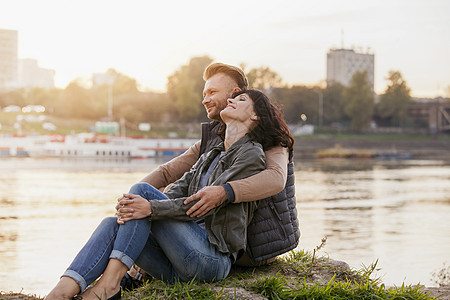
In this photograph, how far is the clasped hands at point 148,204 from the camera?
251cm

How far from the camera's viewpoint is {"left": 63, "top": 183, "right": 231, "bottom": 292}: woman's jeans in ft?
8.13

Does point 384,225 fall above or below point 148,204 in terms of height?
below

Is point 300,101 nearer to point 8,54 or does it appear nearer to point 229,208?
point 229,208

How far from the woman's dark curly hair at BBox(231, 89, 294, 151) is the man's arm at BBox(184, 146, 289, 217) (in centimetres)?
11

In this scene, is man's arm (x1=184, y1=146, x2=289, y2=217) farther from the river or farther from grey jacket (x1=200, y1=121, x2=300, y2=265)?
the river

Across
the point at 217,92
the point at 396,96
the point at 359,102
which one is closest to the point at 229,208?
the point at 217,92

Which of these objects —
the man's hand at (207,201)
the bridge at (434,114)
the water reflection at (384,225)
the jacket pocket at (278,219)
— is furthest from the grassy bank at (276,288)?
the bridge at (434,114)

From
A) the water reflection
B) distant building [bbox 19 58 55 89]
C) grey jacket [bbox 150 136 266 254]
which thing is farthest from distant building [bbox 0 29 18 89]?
grey jacket [bbox 150 136 266 254]

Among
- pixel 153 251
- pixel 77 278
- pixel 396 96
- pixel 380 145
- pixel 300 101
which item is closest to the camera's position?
pixel 77 278

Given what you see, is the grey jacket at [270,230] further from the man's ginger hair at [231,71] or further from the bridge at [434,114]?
the bridge at [434,114]

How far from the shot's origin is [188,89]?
174 feet

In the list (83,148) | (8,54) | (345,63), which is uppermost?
(8,54)

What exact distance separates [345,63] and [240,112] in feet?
394

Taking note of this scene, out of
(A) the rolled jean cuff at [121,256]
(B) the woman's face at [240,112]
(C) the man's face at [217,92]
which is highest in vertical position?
(C) the man's face at [217,92]
